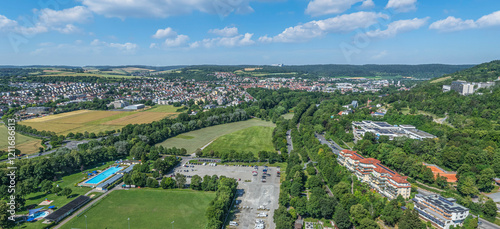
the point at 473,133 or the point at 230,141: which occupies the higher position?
the point at 473,133

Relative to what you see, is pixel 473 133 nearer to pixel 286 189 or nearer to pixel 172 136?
pixel 286 189

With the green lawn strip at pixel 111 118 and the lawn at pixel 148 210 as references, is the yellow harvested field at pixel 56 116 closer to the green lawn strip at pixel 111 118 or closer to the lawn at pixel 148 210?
the green lawn strip at pixel 111 118

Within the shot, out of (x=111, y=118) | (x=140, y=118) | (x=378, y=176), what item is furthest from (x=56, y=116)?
(x=378, y=176)

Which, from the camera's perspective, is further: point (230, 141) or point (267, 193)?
point (230, 141)

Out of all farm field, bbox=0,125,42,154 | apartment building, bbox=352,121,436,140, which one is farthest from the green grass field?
farm field, bbox=0,125,42,154

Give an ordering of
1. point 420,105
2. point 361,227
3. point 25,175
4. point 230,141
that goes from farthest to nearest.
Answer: point 420,105 → point 230,141 → point 25,175 → point 361,227

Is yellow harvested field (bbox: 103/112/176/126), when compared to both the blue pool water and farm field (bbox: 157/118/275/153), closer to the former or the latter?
farm field (bbox: 157/118/275/153)

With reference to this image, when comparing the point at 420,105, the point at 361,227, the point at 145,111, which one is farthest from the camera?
the point at 145,111

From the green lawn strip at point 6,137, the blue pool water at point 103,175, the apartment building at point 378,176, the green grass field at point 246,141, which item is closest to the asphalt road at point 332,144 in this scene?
the apartment building at point 378,176

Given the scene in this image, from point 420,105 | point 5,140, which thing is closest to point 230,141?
point 5,140
